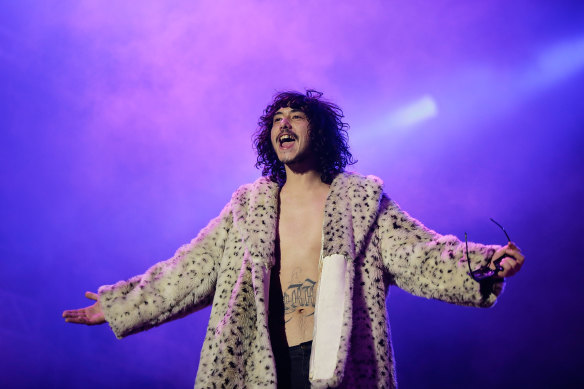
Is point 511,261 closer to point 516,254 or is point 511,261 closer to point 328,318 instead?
point 516,254

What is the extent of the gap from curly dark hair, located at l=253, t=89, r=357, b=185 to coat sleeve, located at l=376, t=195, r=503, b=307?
531 mm

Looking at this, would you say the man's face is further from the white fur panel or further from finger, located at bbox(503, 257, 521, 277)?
finger, located at bbox(503, 257, 521, 277)

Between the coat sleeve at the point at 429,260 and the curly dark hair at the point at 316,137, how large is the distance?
20.9 inches

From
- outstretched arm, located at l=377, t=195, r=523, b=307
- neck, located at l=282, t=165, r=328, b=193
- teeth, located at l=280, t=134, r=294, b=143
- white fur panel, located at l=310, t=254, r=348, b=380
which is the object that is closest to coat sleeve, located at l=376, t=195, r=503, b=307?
outstretched arm, located at l=377, t=195, r=523, b=307

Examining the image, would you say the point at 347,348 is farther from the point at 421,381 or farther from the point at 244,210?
the point at 421,381

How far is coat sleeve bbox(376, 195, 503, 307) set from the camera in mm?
1791

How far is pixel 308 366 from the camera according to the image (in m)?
1.93

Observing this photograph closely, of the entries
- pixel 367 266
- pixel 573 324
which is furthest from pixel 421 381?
pixel 367 266

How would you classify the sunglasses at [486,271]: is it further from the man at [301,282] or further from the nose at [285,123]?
the nose at [285,123]

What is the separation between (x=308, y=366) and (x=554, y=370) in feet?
11.4

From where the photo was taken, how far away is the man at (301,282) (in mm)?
1854

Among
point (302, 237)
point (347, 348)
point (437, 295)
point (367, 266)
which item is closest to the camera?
point (347, 348)

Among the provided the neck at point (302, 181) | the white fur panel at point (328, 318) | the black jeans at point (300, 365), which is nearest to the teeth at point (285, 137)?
the neck at point (302, 181)

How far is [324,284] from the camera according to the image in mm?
1983
